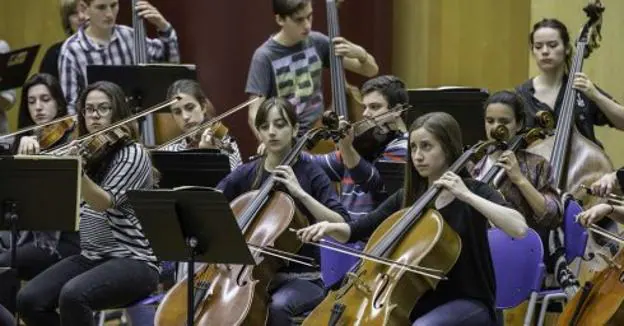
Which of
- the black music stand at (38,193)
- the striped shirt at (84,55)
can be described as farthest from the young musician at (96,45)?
the black music stand at (38,193)

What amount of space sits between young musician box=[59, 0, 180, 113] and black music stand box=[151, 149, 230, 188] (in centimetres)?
120

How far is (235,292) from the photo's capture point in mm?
4527

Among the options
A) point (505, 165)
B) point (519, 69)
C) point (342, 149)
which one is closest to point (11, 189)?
point (342, 149)

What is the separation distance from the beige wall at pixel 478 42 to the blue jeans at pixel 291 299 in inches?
110

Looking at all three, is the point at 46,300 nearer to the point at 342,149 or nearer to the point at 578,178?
the point at 342,149

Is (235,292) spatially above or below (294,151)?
below

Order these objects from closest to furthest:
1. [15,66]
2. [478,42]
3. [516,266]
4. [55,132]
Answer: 1. [516,266]
2. [55,132]
3. [15,66]
4. [478,42]

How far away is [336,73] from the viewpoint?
5793 millimetres

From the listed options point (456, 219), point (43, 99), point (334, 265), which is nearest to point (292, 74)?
point (43, 99)

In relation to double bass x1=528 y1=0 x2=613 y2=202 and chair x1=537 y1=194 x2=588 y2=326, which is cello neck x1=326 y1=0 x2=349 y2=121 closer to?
double bass x1=528 y1=0 x2=613 y2=202

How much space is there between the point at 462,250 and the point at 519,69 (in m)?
3.33

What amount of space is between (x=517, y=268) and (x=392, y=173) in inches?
24.7

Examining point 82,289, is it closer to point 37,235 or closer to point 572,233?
point 37,235

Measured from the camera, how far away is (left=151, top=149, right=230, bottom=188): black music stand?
204 inches
